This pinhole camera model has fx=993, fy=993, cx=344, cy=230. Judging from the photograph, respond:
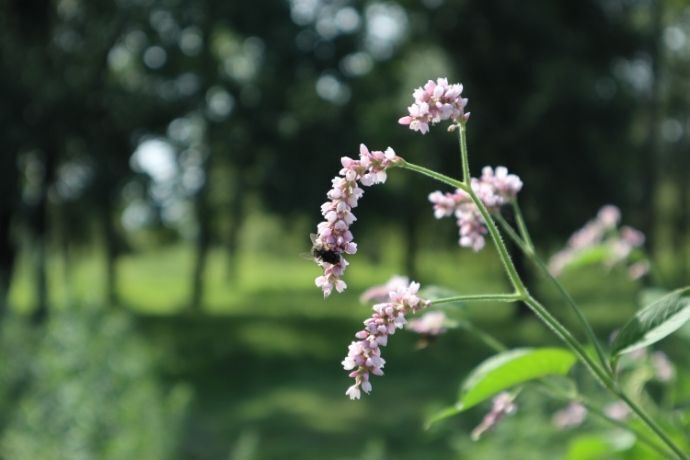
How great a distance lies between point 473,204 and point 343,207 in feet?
1.60

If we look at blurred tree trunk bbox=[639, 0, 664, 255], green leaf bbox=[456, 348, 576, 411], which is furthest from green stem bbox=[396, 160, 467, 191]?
blurred tree trunk bbox=[639, 0, 664, 255]

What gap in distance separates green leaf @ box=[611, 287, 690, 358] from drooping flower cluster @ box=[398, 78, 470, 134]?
326 millimetres

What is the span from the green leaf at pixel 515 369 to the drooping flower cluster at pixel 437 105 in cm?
46

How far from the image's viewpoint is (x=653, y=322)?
1.15 m

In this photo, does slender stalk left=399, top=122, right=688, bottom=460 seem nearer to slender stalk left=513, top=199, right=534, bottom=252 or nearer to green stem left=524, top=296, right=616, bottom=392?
green stem left=524, top=296, right=616, bottom=392

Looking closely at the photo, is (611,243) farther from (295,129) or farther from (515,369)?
(295,129)

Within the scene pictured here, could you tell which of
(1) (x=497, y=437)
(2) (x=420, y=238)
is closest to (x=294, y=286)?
(2) (x=420, y=238)

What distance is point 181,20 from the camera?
1493 cm

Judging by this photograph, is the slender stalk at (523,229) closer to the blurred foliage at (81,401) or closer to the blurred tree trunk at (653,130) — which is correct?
the blurred foliage at (81,401)

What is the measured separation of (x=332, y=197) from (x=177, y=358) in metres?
13.5

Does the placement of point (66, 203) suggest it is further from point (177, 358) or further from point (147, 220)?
point (177, 358)

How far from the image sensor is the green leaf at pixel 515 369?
4.46 ft

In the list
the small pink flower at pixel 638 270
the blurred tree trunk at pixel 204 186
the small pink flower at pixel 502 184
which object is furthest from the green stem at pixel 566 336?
the blurred tree trunk at pixel 204 186

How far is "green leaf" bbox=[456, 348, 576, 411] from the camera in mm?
1359
